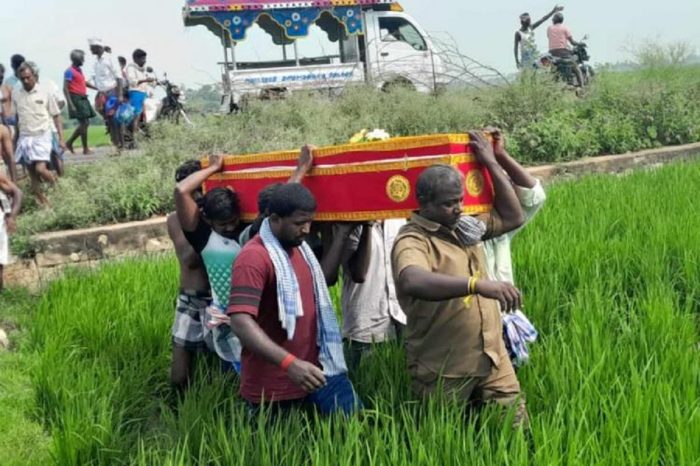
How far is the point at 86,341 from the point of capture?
14.3 ft

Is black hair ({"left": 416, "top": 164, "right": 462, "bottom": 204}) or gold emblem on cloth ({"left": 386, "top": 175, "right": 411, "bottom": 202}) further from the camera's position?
gold emblem on cloth ({"left": 386, "top": 175, "right": 411, "bottom": 202})

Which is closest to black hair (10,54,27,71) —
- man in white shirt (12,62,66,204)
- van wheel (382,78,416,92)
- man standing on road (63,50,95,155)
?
man in white shirt (12,62,66,204)

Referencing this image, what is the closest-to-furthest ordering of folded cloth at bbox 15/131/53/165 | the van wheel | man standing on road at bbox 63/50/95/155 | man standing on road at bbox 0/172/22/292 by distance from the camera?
man standing on road at bbox 0/172/22/292
folded cloth at bbox 15/131/53/165
man standing on road at bbox 63/50/95/155
the van wheel

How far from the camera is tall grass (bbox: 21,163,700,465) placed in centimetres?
235

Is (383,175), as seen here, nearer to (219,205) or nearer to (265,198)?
(265,198)

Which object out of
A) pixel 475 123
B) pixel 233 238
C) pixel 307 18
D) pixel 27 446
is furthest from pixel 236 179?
pixel 307 18

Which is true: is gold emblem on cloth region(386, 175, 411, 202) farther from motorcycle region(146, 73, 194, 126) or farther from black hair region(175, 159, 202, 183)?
motorcycle region(146, 73, 194, 126)

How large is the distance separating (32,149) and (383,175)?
5.74 metres

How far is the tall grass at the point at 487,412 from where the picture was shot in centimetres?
235

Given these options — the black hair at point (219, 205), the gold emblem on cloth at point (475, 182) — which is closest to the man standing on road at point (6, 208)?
the black hair at point (219, 205)

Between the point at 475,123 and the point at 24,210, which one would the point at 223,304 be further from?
the point at 475,123

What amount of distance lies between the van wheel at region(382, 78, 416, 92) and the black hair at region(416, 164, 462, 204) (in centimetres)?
839

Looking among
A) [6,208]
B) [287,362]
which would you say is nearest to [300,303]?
[287,362]

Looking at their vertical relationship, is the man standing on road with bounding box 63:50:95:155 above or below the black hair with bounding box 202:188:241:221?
above
